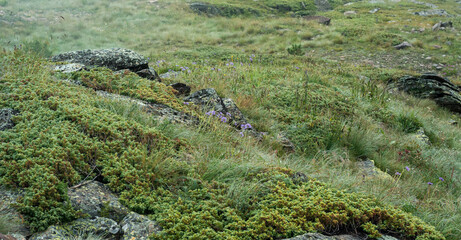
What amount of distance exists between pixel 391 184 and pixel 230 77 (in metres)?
4.59

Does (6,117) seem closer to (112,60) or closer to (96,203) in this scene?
(96,203)

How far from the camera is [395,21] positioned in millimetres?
27047

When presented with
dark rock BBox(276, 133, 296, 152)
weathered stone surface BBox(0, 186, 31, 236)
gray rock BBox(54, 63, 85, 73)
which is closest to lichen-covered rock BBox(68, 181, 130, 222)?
weathered stone surface BBox(0, 186, 31, 236)

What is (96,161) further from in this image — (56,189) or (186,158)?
(186,158)

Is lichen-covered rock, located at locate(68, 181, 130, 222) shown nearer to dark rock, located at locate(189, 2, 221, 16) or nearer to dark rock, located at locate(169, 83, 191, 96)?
dark rock, located at locate(169, 83, 191, 96)

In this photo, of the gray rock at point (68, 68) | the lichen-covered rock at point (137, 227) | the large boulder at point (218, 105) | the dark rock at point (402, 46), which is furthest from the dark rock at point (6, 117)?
the dark rock at point (402, 46)

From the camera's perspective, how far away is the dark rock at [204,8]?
2910cm

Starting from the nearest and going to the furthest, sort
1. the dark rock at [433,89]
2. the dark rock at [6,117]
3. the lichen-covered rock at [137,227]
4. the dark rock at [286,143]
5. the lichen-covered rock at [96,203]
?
the lichen-covered rock at [137,227]
the lichen-covered rock at [96,203]
the dark rock at [6,117]
the dark rock at [286,143]
the dark rock at [433,89]

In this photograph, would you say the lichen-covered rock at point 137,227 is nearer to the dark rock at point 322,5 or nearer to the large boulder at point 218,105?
the large boulder at point 218,105

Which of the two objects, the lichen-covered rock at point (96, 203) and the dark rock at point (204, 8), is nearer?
the lichen-covered rock at point (96, 203)

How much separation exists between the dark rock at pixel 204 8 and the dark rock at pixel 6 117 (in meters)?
27.2

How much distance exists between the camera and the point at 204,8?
29750mm

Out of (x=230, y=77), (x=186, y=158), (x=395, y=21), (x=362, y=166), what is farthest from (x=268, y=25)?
(x=186, y=158)

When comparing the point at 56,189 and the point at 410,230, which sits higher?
the point at 56,189
